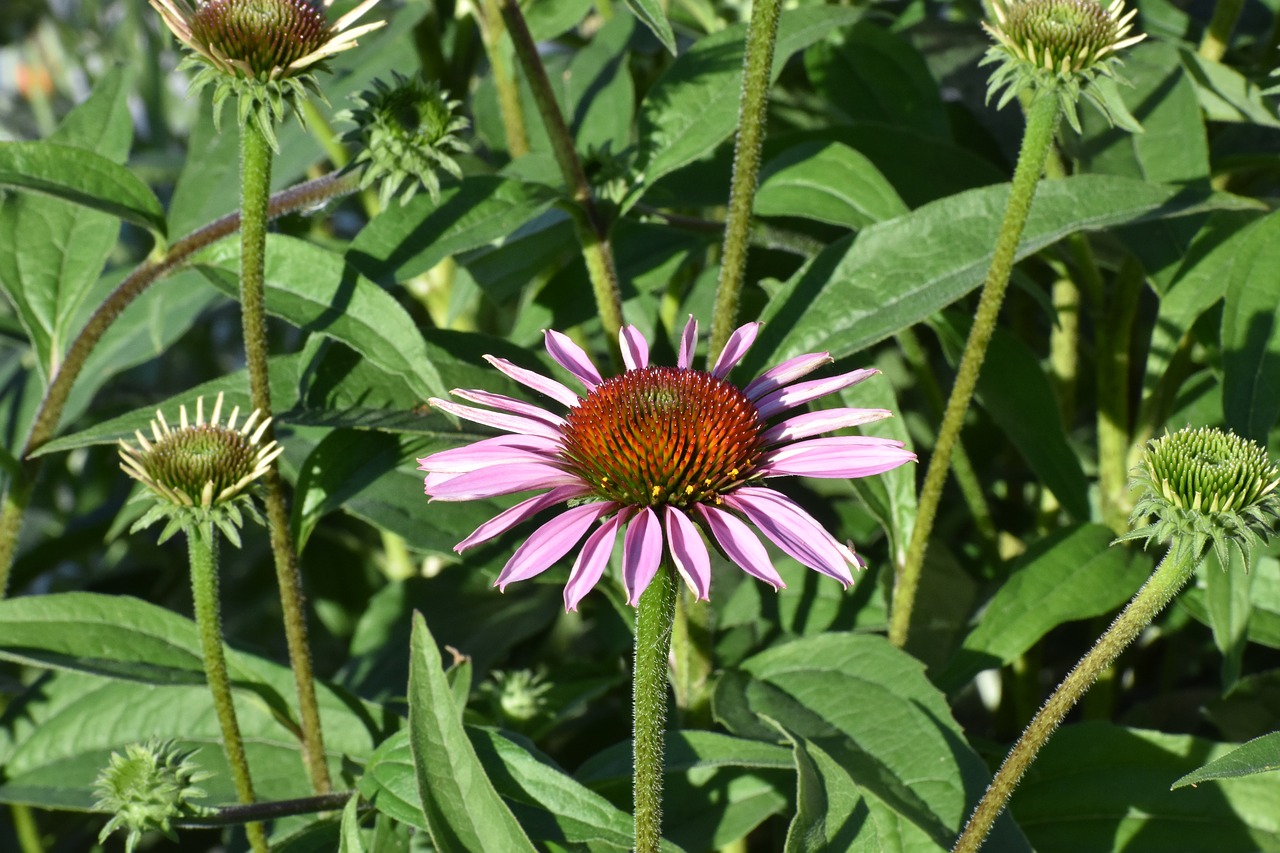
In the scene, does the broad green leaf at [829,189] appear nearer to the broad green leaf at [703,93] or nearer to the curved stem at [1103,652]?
the broad green leaf at [703,93]

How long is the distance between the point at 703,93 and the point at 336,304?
0.32m

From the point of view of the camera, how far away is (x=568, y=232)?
3.54ft

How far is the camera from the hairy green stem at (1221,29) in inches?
43.6

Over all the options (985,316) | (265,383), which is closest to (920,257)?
(985,316)

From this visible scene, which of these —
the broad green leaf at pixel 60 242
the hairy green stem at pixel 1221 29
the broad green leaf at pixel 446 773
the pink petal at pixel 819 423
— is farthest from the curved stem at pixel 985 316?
the broad green leaf at pixel 60 242

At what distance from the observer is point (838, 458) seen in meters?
0.63

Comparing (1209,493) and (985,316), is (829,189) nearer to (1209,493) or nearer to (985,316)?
(985,316)

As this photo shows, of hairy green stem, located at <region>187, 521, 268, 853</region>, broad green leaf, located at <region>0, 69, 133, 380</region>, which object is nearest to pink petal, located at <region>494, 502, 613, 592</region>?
hairy green stem, located at <region>187, 521, 268, 853</region>

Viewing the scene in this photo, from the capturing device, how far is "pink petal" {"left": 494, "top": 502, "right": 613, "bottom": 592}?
579 mm

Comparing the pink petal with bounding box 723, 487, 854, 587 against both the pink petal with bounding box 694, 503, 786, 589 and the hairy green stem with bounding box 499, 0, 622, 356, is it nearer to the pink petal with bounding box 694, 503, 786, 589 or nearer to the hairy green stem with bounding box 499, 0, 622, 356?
the pink petal with bounding box 694, 503, 786, 589

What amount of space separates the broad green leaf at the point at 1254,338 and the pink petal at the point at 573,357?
405 millimetres

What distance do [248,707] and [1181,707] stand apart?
30.5 inches

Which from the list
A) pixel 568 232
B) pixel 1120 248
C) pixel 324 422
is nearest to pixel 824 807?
pixel 324 422

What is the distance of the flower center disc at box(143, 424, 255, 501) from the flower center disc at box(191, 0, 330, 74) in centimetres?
19
